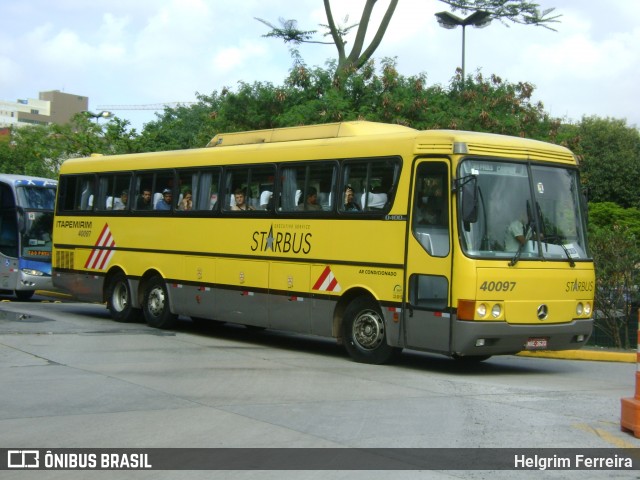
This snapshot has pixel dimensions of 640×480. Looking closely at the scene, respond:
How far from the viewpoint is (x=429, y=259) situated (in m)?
12.4

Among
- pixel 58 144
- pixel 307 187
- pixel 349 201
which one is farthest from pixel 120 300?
pixel 58 144

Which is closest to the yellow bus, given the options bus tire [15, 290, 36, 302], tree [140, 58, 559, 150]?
tree [140, 58, 559, 150]

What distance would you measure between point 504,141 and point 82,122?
3312cm

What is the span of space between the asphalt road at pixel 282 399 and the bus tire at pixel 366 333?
0.22m

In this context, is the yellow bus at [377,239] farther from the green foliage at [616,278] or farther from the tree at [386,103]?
the tree at [386,103]

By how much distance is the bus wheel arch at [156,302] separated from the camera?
17.6 metres

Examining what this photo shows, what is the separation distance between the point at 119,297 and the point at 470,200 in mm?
9559

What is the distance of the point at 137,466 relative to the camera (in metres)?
7.15

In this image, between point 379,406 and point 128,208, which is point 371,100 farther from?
point 379,406

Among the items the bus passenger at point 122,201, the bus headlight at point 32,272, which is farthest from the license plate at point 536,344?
the bus headlight at point 32,272

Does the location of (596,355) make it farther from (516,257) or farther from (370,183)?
(370,183)

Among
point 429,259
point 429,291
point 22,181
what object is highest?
point 22,181

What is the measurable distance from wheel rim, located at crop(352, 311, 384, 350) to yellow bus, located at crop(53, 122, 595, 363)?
0.02 m

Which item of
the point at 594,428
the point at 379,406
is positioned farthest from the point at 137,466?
the point at 594,428
